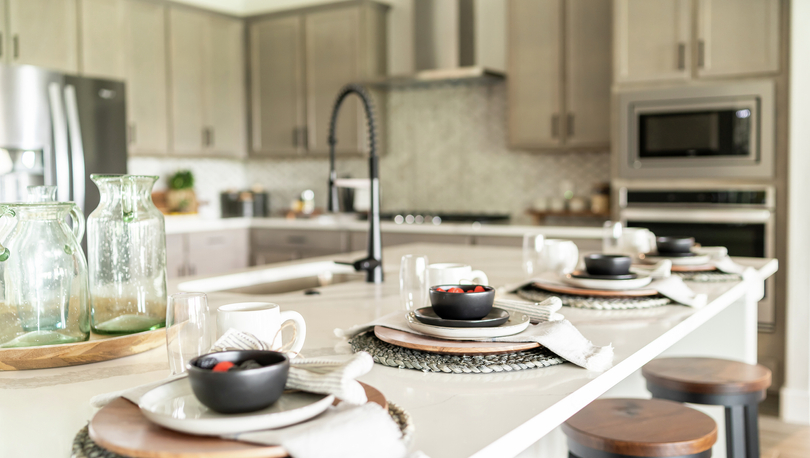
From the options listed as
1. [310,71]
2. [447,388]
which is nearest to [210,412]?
[447,388]

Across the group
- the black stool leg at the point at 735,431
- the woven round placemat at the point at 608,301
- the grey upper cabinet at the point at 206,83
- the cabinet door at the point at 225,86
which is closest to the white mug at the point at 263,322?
the woven round placemat at the point at 608,301

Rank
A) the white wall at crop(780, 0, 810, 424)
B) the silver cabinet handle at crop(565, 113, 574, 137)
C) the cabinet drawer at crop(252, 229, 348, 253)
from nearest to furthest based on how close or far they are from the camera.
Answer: the white wall at crop(780, 0, 810, 424) < the silver cabinet handle at crop(565, 113, 574, 137) < the cabinet drawer at crop(252, 229, 348, 253)

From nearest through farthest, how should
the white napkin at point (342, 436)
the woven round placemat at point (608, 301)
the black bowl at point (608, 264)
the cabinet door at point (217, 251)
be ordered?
the white napkin at point (342, 436), the woven round placemat at point (608, 301), the black bowl at point (608, 264), the cabinet door at point (217, 251)

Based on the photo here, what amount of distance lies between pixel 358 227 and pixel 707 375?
2877 mm

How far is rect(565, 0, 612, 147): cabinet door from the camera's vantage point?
393 cm

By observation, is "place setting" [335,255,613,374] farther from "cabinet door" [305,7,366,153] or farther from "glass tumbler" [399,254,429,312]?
"cabinet door" [305,7,366,153]

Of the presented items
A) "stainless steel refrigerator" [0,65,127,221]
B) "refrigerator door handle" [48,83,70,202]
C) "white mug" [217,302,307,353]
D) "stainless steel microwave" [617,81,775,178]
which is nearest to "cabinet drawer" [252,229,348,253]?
"stainless steel refrigerator" [0,65,127,221]

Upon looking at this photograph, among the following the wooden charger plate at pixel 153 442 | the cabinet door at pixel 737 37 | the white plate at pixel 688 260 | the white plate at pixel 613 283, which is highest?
the cabinet door at pixel 737 37

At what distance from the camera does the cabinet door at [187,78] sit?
4.80m

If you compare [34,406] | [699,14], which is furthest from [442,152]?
[34,406]

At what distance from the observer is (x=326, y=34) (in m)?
4.93

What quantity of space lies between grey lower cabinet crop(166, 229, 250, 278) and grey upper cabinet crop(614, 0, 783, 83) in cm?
262

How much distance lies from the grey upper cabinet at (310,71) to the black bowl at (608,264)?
131 inches

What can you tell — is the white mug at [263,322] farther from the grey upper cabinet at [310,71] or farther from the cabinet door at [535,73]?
the grey upper cabinet at [310,71]
